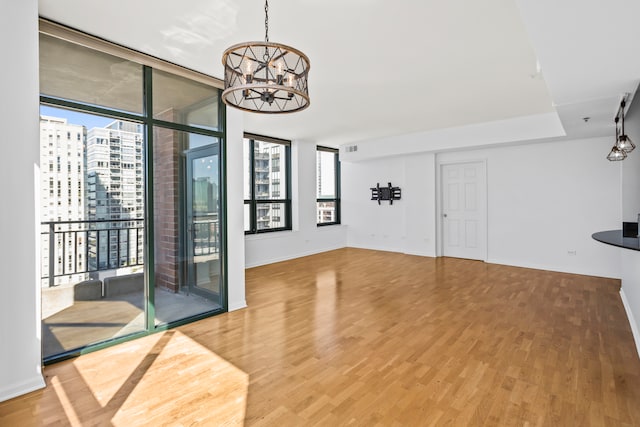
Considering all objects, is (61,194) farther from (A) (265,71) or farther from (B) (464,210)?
(B) (464,210)

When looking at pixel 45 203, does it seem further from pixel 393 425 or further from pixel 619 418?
pixel 619 418

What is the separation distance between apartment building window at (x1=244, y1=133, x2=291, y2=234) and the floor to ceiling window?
3.02 meters

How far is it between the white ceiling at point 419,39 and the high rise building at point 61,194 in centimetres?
91

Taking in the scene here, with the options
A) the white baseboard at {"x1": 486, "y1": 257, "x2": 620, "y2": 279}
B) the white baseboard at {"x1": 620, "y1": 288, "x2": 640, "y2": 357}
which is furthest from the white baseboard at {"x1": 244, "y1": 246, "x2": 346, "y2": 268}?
A: the white baseboard at {"x1": 620, "y1": 288, "x2": 640, "y2": 357}

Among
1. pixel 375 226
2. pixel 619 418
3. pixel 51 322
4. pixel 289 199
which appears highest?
pixel 289 199

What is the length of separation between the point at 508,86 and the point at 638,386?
11.0 ft

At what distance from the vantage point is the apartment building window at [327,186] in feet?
28.4

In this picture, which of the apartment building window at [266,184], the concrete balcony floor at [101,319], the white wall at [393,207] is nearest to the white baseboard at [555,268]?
the white wall at [393,207]

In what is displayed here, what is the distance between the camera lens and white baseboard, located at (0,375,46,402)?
7.00ft

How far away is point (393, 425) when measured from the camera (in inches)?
74.0

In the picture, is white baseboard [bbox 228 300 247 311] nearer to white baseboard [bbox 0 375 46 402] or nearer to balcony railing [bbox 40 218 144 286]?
balcony railing [bbox 40 218 144 286]

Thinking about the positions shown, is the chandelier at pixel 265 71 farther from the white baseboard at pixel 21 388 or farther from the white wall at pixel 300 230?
the white wall at pixel 300 230

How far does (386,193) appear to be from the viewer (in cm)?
814

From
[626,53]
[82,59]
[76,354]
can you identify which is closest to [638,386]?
[626,53]
